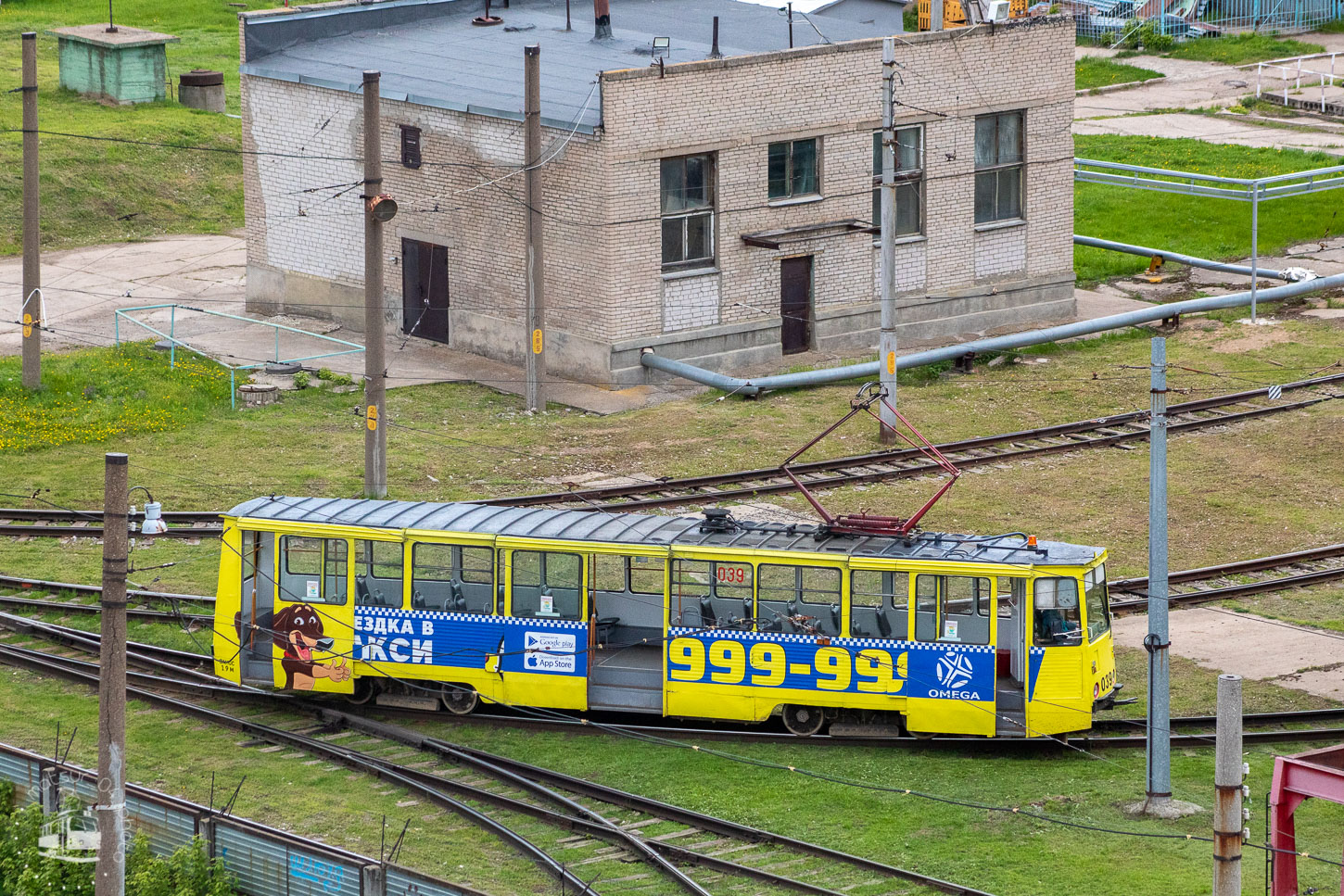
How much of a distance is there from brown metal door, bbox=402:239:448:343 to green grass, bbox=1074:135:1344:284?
15067mm

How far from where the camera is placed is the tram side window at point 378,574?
76.2ft

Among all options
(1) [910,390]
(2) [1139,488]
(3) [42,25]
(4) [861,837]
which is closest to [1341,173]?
(1) [910,390]

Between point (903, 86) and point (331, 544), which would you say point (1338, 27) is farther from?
point (331, 544)

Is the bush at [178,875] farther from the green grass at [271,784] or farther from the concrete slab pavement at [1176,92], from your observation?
the concrete slab pavement at [1176,92]

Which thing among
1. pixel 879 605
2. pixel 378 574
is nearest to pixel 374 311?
pixel 378 574

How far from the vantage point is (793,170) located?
39219 millimetres

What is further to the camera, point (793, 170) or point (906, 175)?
Result: point (906, 175)

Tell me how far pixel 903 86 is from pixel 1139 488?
11218 mm

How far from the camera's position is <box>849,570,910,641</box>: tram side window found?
2214 centimetres

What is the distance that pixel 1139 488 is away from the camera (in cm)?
3191

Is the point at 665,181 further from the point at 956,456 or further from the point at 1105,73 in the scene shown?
the point at 1105,73

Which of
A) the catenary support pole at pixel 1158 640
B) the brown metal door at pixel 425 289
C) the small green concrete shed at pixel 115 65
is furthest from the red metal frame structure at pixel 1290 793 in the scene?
the small green concrete shed at pixel 115 65

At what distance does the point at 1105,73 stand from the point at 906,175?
31242 millimetres

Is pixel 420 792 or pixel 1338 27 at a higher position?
pixel 1338 27
